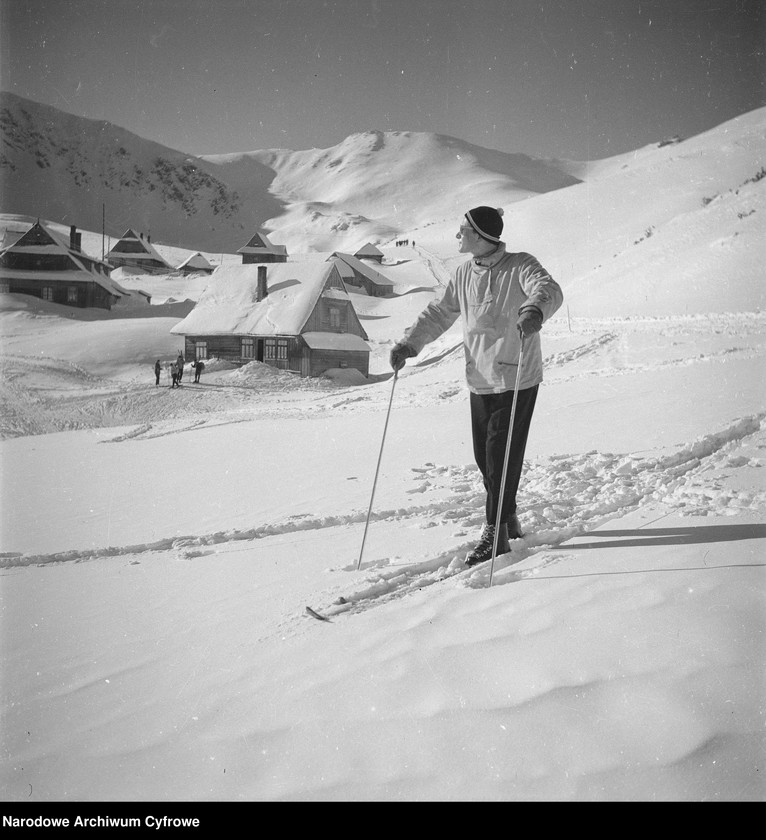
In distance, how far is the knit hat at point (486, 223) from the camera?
11.1ft

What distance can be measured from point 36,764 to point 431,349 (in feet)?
80.9

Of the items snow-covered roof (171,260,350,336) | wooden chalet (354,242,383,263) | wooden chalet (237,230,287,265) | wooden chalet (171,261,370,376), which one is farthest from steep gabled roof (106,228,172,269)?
wooden chalet (171,261,370,376)

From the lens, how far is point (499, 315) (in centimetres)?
343

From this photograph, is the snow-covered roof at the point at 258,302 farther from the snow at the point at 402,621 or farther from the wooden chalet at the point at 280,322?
the snow at the point at 402,621

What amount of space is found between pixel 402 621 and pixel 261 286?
30759 millimetres

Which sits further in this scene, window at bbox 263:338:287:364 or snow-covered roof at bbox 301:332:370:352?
window at bbox 263:338:287:364

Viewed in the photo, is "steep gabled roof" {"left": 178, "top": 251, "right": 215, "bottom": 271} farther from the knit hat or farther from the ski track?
the knit hat

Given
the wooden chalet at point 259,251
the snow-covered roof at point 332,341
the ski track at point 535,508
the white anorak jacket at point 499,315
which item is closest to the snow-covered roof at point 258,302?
the snow-covered roof at point 332,341

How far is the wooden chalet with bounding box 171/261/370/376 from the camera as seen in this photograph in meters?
28.9

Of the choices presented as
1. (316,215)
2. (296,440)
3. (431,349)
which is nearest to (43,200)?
(316,215)

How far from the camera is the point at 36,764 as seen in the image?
1.75 meters

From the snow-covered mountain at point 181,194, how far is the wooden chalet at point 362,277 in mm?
46491

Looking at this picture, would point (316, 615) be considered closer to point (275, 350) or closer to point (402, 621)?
point (402, 621)

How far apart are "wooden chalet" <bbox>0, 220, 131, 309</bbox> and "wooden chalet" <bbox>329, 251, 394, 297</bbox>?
66.4ft
